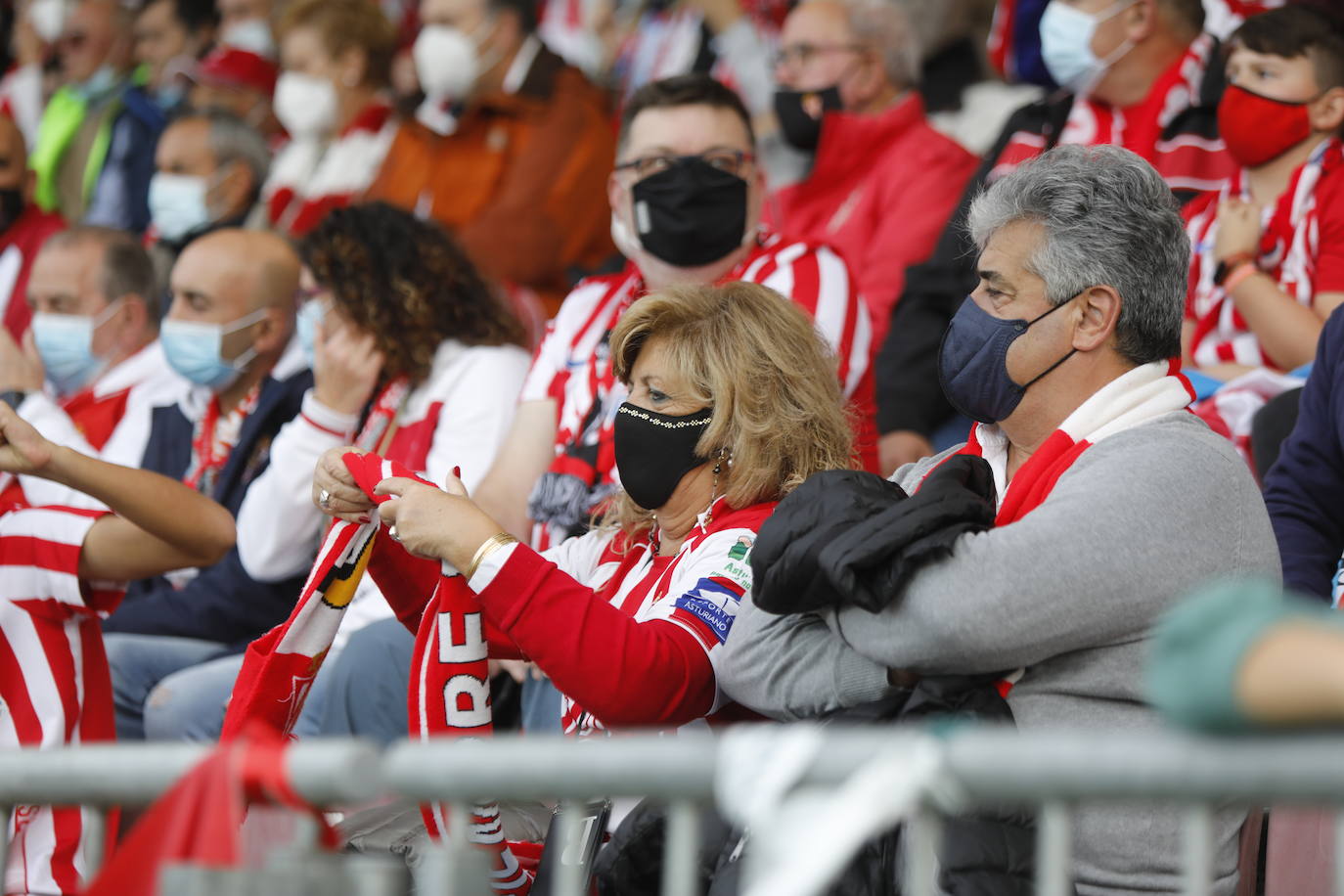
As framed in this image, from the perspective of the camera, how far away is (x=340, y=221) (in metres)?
4.78

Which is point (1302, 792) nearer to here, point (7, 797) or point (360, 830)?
point (7, 797)

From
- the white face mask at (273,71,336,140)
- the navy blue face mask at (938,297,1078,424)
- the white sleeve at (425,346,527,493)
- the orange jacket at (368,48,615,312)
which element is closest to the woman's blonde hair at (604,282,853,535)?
the navy blue face mask at (938,297,1078,424)

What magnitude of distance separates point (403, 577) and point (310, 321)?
167 centimetres

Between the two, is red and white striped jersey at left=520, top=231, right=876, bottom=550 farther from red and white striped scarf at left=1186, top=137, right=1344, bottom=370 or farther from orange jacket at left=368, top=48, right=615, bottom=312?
orange jacket at left=368, top=48, right=615, bottom=312

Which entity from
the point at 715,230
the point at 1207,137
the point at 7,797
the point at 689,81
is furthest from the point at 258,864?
the point at 1207,137

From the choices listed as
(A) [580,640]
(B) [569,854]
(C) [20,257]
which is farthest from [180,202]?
(B) [569,854]

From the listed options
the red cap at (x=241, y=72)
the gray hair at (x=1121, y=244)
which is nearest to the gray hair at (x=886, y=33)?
the gray hair at (x=1121, y=244)

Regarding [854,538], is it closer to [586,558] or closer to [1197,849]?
[1197,849]

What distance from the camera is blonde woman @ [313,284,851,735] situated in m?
2.64

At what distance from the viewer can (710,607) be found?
2.84m

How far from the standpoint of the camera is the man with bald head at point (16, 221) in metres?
7.19

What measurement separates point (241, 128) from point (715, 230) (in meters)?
→ 3.32

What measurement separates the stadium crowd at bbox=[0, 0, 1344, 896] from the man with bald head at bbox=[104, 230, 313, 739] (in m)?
0.02

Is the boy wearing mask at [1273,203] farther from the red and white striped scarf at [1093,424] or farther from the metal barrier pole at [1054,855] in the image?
the metal barrier pole at [1054,855]
